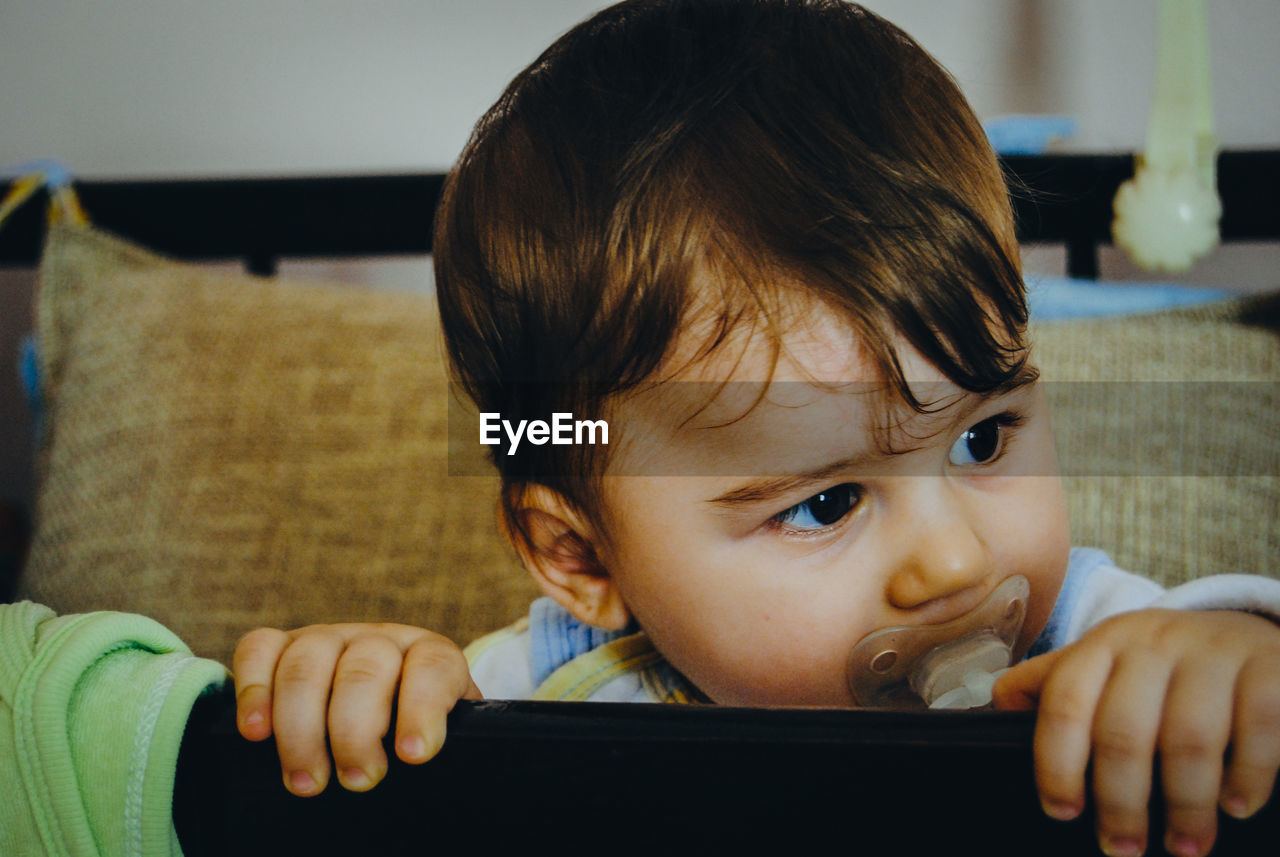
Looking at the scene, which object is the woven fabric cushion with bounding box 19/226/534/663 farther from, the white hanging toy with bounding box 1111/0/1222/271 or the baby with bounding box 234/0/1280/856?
the white hanging toy with bounding box 1111/0/1222/271

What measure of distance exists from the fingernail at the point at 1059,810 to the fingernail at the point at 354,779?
200mm

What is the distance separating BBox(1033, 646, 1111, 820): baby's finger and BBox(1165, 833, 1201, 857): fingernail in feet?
0.09

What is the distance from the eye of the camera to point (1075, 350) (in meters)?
0.92

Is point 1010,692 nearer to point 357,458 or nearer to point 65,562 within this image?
point 357,458

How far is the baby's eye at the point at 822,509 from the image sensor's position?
498 mm

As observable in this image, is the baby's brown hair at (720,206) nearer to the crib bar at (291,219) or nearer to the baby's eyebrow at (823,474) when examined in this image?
the baby's eyebrow at (823,474)

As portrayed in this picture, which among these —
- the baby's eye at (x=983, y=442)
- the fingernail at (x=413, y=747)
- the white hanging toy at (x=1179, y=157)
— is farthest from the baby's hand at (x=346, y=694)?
the white hanging toy at (x=1179, y=157)

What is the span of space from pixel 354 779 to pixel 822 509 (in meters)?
0.27

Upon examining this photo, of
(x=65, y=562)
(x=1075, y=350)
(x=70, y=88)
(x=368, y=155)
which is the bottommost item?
(x=65, y=562)

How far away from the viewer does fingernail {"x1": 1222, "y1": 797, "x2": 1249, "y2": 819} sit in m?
0.27

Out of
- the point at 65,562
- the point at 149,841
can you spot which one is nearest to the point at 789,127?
the point at 149,841


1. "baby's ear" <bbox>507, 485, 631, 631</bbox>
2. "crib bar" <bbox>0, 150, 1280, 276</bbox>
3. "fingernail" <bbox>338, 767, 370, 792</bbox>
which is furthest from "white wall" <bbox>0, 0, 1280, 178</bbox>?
"fingernail" <bbox>338, 767, 370, 792</bbox>

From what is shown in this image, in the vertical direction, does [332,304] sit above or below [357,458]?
above

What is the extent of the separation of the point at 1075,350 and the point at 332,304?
0.74m
